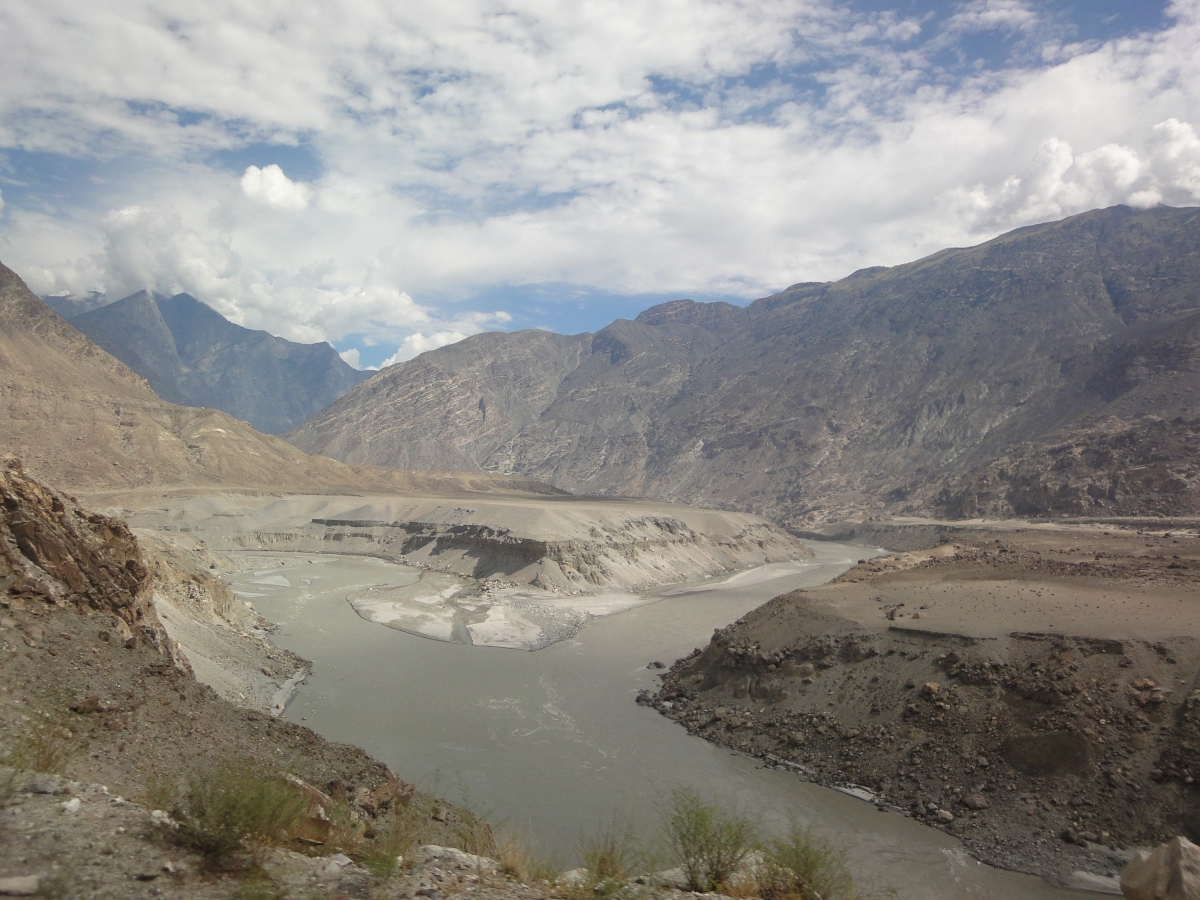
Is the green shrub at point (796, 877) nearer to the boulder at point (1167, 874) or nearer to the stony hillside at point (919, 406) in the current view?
the boulder at point (1167, 874)

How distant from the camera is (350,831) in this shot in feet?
26.7

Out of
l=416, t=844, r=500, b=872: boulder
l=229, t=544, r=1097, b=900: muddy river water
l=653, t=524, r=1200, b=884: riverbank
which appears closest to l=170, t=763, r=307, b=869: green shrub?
l=416, t=844, r=500, b=872: boulder

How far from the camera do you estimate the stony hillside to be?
79.5 metres

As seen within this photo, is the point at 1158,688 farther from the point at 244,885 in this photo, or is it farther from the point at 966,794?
the point at 244,885

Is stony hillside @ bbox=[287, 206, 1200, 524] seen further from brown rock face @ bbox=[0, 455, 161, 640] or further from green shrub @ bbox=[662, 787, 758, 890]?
brown rock face @ bbox=[0, 455, 161, 640]

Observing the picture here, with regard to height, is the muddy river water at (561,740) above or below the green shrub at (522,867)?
below

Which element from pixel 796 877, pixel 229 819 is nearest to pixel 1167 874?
pixel 796 877

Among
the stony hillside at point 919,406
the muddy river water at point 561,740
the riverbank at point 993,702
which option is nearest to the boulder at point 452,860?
the muddy river water at point 561,740

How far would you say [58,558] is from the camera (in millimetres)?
13117

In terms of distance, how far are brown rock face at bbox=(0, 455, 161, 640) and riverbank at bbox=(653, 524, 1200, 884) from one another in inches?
640

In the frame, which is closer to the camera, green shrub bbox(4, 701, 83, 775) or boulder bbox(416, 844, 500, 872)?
green shrub bbox(4, 701, 83, 775)

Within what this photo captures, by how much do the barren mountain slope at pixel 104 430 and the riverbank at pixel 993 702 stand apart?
2803 inches

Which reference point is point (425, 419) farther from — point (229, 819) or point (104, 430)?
point (229, 819)

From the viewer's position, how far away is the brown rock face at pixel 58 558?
11.9 metres
